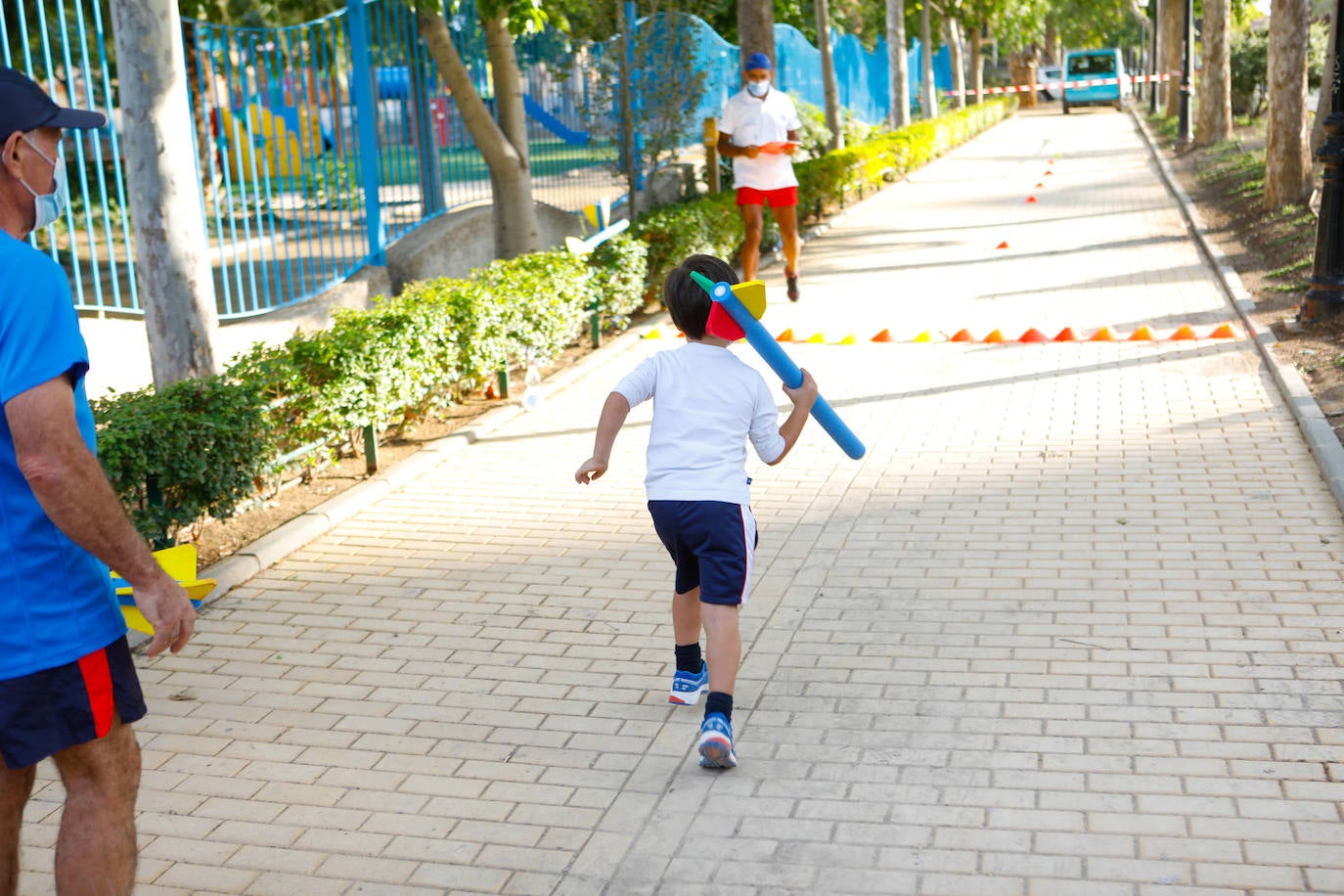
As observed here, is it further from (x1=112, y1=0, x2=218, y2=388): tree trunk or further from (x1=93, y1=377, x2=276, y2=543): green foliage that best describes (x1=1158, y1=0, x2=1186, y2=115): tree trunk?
(x1=93, y1=377, x2=276, y2=543): green foliage

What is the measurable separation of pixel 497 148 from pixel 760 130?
217 centimetres

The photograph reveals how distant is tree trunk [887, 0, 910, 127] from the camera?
27.8 m

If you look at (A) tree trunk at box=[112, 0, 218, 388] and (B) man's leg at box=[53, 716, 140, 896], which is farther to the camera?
(A) tree trunk at box=[112, 0, 218, 388]

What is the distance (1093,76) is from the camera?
51.5 m

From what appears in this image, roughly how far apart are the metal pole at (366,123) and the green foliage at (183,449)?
14.3ft

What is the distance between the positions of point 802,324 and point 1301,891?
27.8 ft

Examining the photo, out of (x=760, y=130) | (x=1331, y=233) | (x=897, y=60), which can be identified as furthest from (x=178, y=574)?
(x=897, y=60)

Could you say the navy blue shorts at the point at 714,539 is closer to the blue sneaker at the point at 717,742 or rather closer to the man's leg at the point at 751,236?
the blue sneaker at the point at 717,742

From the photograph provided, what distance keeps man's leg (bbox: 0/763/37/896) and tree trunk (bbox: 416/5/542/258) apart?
28.2ft

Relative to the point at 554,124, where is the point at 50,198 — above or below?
below

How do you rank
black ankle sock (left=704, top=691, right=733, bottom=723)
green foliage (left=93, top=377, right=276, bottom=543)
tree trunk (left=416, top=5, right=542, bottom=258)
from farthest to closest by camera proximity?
tree trunk (left=416, top=5, right=542, bottom=258)
green foliage (left=93, top=377, right=276, bottom=543)
black ankle sock (left=704, top=691, right=733, bottom=723)

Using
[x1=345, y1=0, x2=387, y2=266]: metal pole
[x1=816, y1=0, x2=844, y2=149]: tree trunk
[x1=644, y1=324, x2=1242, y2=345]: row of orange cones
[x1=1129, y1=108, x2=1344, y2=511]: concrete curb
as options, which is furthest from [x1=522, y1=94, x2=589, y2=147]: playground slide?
[x1=816, y1=0, x2=844, y2=149]: tree trunk

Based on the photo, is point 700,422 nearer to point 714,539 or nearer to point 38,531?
point 714,539

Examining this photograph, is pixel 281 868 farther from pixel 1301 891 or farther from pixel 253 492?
pixel 253 492
